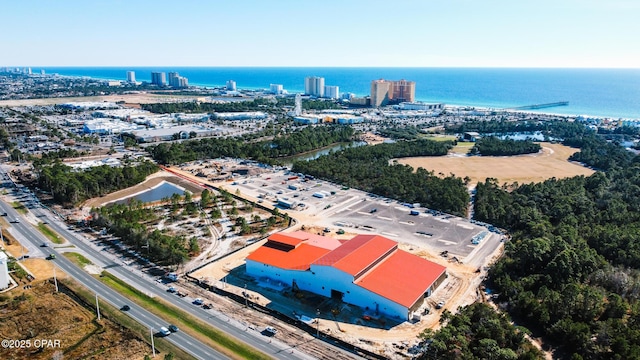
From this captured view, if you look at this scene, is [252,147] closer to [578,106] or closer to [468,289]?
[468,289]

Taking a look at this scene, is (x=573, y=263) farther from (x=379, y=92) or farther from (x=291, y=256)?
(x=379, y=92)

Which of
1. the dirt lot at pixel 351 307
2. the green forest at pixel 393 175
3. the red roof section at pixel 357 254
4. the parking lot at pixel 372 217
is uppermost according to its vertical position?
the green forest at pixel 393 175

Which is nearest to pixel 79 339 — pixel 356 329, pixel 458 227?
pixel 356 329

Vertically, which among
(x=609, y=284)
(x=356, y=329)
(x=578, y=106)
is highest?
(x=578, y=106)

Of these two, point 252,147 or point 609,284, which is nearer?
point 609,284

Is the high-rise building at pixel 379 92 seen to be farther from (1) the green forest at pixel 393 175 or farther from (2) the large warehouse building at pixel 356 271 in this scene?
(2) the large warehouse building at pixel 356 271

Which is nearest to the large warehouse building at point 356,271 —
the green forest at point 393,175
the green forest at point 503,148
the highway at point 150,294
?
the highway at point 150,294
